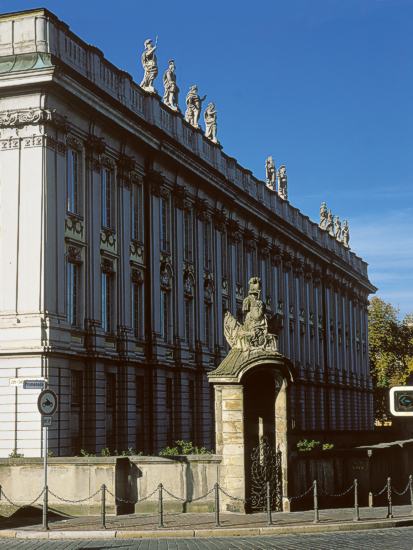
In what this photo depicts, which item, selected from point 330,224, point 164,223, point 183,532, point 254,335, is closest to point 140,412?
point 164,223

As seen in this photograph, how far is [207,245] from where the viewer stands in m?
54.7

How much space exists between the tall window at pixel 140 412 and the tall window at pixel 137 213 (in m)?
5.96

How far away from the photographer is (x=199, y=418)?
50344 mm

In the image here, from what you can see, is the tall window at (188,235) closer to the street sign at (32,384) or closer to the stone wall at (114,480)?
the stone wall at (114,480)

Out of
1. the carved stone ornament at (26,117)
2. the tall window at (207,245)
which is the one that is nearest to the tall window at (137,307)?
the tall window at (207,245)

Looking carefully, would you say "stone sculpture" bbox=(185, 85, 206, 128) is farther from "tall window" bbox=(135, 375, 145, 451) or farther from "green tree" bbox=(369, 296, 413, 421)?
"green tree" bbox=(369, 296, 413, 421)

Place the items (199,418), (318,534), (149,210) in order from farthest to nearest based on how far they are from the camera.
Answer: (199,418), (149,210), (318,534)

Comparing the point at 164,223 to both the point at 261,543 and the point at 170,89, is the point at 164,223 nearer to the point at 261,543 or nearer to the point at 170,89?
the point at 170,89

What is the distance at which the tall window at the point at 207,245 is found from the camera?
54.3 metres

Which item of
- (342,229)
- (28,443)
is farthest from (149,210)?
(342,229)

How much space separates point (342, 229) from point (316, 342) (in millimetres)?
19287

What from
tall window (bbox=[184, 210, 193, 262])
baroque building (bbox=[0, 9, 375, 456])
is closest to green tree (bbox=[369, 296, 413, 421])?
baroque building (bbox=[0, 9, 375, 456])

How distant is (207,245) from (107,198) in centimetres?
1296

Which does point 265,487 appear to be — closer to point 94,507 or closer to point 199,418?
point 94,507
